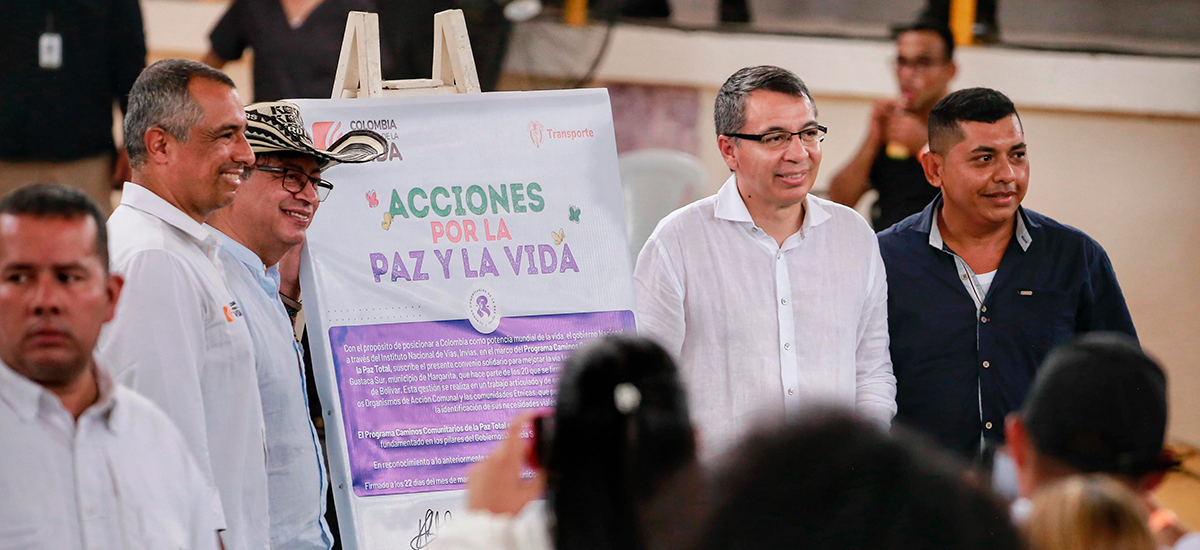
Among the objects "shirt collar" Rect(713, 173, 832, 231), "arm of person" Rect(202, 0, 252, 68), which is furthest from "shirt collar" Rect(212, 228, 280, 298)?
"arm of person" Rect(202, 0, 252, 68)

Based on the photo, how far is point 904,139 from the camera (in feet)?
14.0

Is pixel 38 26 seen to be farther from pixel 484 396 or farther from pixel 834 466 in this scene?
pixel 834 466

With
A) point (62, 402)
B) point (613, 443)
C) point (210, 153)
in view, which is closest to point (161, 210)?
point (210, 153)

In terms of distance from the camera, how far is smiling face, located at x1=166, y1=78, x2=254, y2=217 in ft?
7.72

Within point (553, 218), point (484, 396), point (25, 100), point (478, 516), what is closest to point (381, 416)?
point (484, 396)

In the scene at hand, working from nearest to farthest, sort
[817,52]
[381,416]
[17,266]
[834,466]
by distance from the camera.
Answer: [834,466] < [17,266] < [381,416] < [817,52]

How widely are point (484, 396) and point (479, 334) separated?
0.14 m

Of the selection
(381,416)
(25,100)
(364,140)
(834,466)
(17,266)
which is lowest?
(381,416)

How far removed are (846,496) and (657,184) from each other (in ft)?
13.8

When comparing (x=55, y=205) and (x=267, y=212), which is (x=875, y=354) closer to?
(x=267, y=212)

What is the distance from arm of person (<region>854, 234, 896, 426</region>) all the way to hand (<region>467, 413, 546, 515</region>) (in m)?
1.53

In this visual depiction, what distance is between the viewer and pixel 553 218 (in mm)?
2840

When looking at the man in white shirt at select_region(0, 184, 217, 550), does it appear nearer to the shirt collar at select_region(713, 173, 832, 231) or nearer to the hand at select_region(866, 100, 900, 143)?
the shirt collar at select_region(713, 173, 832, 231)

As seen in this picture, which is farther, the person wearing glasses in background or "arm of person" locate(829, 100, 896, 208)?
"arm of person" locate(829, 100, 896, 208)
